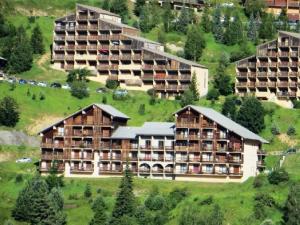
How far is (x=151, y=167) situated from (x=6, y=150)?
80.7 ft

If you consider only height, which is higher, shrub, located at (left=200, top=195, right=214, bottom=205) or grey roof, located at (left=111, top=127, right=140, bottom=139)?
grey roof, located at (left=111, top=127, right=140, bottom=139)

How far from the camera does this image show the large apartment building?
185875mm

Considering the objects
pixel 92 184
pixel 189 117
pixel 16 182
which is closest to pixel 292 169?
pixel 189 117

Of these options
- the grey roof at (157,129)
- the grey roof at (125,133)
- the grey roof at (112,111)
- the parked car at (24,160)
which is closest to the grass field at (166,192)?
the parked car at (24,160)

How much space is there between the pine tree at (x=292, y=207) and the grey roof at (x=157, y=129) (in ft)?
114

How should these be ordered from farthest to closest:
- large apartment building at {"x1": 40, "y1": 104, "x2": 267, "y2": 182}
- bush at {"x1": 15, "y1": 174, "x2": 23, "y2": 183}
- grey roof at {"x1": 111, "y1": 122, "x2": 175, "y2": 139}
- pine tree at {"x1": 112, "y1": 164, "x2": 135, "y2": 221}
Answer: grey roof at {"x1": 111, "y1": 122, "x2": 175, "y2": 139} < large apartment building at {"x1": 40, "y1": 104, "x2": 267, "y2": 182} < bush at {"x1": 15, "y1": 174, "x2": 23, "y2": 183} < pine tree at {"x1": 112, "y1": 164, "x2": 135, "y2": 221}

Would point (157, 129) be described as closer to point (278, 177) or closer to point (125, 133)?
point (125, 133)

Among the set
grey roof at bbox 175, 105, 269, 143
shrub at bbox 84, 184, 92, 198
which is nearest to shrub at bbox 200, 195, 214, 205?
shrub at bbox 84, 184, 92, 198

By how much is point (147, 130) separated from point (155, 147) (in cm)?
325

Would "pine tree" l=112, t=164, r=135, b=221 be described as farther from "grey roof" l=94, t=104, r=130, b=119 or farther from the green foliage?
"grey roof" l=94, t=104, r=130, b=119

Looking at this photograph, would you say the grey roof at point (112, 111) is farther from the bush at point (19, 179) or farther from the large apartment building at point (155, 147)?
the bush at point (19, 179)

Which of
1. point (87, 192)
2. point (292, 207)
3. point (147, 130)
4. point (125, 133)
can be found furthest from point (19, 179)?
point (292, 207)

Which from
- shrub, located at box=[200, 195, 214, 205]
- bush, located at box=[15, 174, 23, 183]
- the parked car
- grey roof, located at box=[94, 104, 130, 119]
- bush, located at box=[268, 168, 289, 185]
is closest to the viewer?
shrub, located at box=[200, 195, 214, 205]

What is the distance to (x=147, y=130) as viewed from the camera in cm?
19175
